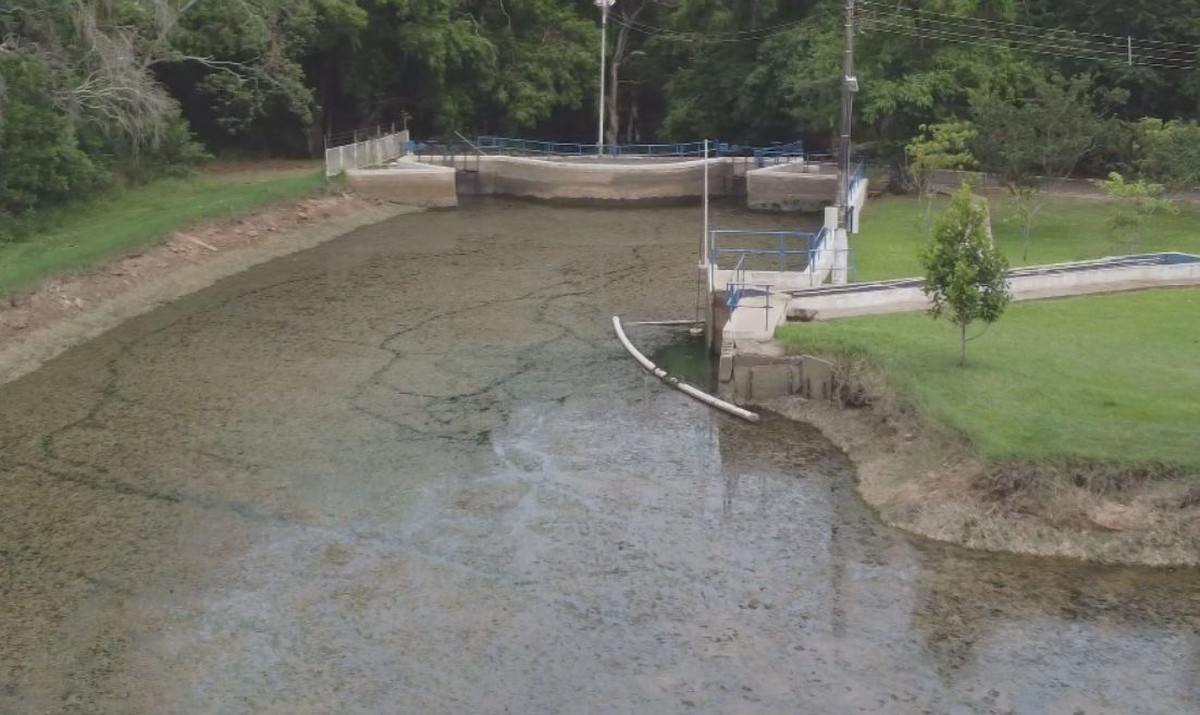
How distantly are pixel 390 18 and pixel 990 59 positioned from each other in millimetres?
22234

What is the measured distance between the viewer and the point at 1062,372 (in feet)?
58.7

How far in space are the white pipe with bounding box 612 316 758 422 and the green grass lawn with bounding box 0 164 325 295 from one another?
12.2 metres

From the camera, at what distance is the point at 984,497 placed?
15.0m

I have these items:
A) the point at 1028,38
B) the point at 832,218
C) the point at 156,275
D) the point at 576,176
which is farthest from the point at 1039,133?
the point at 156,275

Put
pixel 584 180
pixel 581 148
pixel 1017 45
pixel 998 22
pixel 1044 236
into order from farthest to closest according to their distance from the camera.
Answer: pixel 581 148, pixel 584 180, pixel 998 22, pixel 1017 45, pixel 1044 236

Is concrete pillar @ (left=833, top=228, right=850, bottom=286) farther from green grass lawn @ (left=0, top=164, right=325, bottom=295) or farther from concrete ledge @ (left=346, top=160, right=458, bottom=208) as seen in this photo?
concrete ledge @ (left=346, top=160, right=458, bottom=208)

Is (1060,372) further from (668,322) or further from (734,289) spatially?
(668,322)

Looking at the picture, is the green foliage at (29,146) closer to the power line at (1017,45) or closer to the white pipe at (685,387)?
the white pipe at (685,387)

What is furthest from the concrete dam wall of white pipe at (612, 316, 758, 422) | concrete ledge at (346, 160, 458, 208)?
white pipe at (612, 316, 758, 422)

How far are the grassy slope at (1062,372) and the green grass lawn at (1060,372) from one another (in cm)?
2

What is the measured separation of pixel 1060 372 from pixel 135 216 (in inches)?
942

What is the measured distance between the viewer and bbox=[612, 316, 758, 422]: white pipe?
19.4m

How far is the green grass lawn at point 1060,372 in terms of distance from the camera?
50.0 ft

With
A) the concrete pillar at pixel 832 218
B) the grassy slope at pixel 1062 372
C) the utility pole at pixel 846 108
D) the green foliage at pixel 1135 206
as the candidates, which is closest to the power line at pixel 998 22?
the utility pole at pixel 846 108
